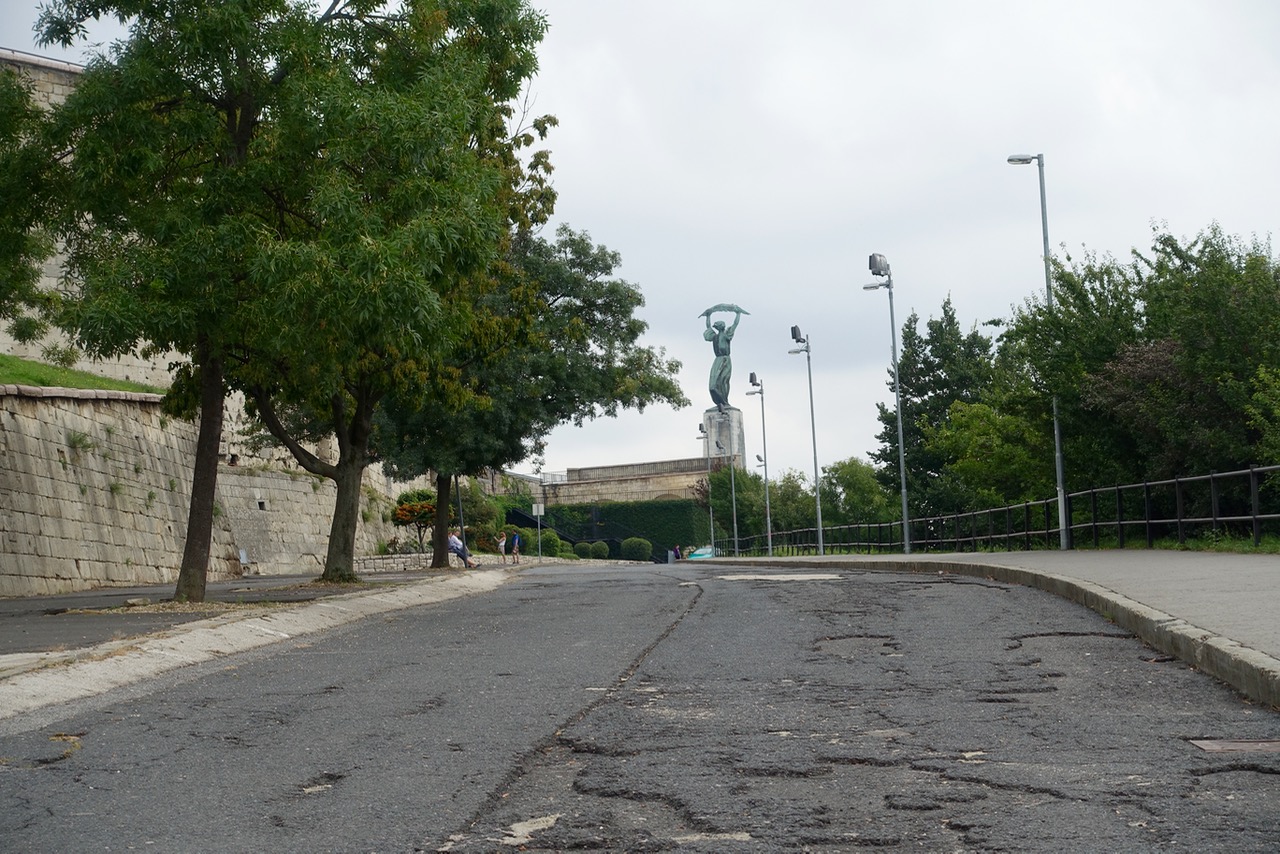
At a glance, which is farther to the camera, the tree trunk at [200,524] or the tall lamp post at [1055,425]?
the tall lamp post at [1055,425]

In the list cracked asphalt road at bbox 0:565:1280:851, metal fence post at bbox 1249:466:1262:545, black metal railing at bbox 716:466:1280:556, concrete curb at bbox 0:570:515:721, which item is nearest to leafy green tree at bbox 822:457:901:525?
black metal railing at bbox 716:466:1280:556

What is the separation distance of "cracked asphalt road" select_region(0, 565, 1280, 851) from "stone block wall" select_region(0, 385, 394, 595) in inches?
751

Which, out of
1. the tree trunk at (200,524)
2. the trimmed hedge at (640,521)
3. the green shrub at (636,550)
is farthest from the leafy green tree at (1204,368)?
the trimmed hedge at (640,521)

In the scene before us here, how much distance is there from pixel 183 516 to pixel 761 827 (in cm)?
3289

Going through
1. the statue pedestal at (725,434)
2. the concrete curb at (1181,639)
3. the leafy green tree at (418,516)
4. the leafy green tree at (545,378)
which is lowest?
the concrete curb at (1181,639)

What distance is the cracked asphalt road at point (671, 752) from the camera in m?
4.01

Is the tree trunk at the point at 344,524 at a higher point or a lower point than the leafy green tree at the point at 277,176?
lower

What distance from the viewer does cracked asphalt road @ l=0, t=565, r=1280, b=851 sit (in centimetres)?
401

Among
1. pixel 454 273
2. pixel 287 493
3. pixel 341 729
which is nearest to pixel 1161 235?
pixel 454 273

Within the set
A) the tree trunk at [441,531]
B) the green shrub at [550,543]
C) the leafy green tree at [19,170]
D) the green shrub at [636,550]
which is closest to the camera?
the leafy green tree at [19,170]

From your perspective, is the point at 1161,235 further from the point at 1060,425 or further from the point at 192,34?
the point at 192,34

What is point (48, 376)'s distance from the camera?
34750 millimetres

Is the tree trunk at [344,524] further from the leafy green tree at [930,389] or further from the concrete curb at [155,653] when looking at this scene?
the leafy green tree at [930,389]

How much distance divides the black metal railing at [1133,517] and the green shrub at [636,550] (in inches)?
2143
